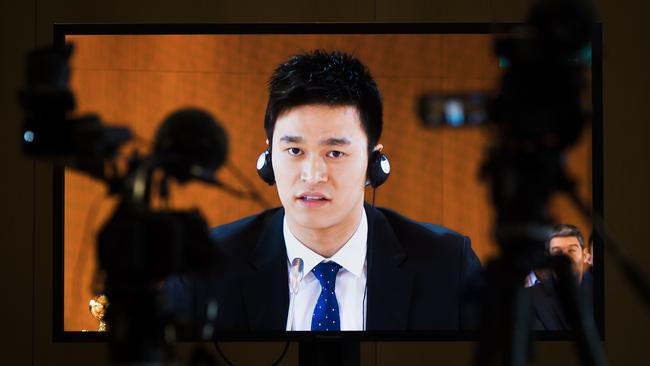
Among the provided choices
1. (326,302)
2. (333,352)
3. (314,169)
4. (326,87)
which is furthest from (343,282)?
(326,87)

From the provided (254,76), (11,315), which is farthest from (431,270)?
(11,315)

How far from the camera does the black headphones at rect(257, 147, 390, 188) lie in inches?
131

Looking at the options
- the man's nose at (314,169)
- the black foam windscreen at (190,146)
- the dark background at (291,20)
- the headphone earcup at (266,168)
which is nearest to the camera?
the black foam windscreen at (190,146)

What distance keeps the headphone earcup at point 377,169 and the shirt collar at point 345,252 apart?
4.3 inches

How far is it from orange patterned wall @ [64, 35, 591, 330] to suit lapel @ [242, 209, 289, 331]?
0.14 meters

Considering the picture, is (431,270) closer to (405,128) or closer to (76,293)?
(405,128)

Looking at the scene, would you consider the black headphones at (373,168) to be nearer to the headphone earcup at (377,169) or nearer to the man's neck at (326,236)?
the headphone earcup at (377,169)

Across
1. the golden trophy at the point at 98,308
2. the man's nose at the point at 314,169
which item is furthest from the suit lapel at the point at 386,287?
the golden trophy at the point at 98,308

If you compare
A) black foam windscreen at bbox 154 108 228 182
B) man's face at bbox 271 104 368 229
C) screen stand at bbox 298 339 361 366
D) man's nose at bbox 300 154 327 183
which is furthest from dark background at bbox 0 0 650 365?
black foam windscreen at bbox 154 108 228 182

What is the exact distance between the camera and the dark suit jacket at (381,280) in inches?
131

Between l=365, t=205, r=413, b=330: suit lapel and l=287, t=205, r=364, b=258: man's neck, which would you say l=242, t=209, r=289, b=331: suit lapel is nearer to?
l=287, t=205, r=364, b=258: man's neck

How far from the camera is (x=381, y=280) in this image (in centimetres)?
332

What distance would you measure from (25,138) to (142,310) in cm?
28

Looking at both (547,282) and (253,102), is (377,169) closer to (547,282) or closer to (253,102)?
(253,102)
